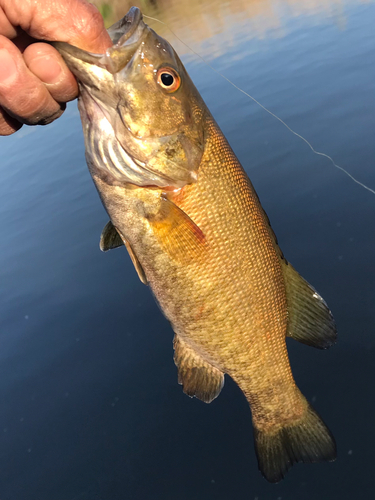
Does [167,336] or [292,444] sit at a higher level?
[292,444]

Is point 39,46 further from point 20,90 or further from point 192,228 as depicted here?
point 192,228

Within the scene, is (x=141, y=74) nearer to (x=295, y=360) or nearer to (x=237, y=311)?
(x=237, y=311)

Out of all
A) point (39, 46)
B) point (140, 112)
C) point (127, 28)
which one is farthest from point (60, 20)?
point (140, 112)

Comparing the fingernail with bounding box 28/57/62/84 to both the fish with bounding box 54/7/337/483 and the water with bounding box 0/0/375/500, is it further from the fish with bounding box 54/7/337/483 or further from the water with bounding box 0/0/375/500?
the water with bounding box 0/0/375/500

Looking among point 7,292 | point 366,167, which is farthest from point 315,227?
point 7,292

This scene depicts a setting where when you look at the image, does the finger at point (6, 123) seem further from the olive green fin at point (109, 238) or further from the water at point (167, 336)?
the water at point (167, 336)
